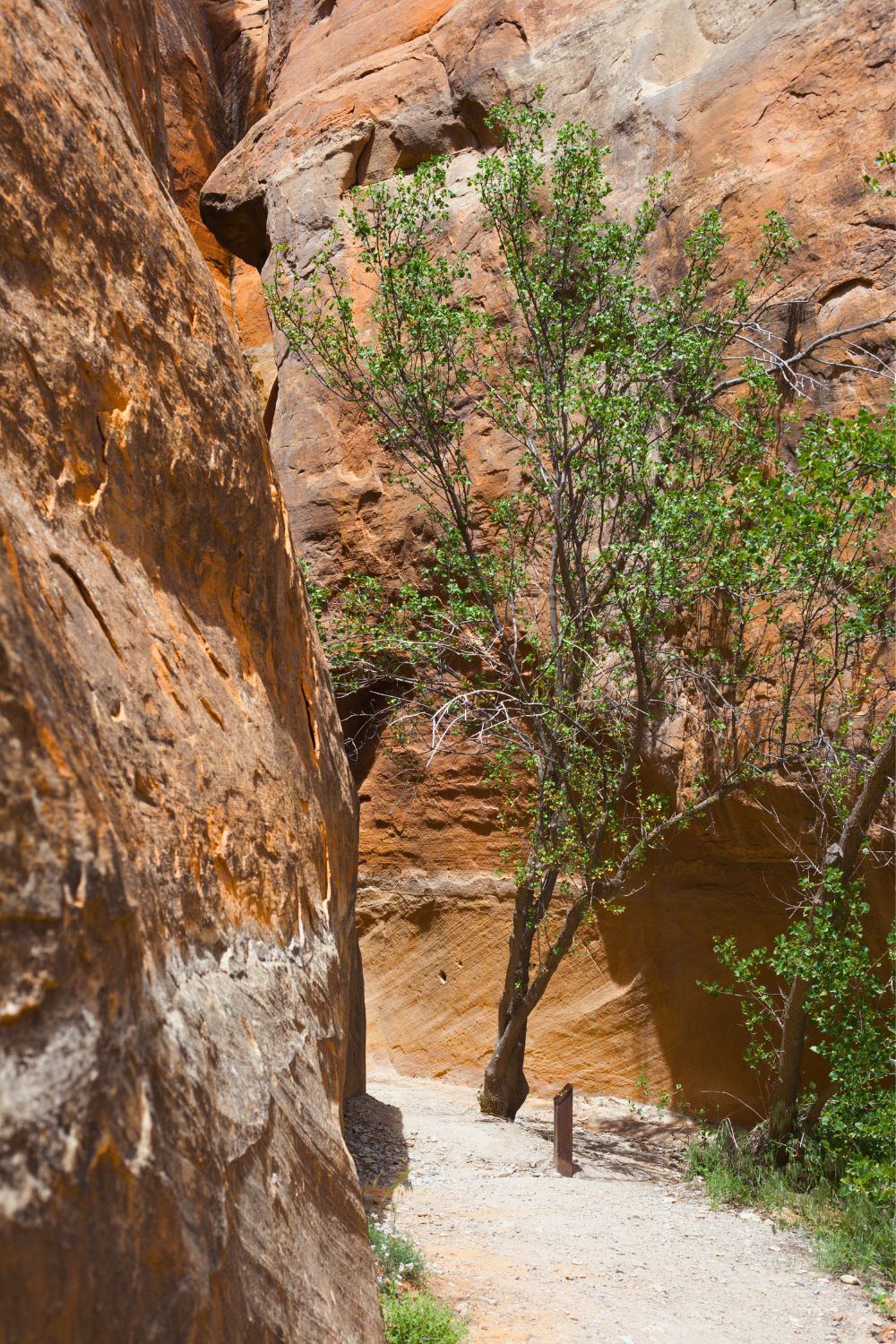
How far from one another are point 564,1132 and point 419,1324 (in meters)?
2.82

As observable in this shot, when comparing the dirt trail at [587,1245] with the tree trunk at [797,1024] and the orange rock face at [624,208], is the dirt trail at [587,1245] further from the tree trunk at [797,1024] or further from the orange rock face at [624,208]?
the orange rock face at [624,208]

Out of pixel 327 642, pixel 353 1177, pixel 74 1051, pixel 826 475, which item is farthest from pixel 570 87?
pixel 74 1051

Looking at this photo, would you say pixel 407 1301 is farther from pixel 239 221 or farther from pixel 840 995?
pixel 239 221

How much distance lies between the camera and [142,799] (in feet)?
8.28

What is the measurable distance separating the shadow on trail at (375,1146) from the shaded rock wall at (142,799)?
2403mm

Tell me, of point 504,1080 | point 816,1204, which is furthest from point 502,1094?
point 816,1204

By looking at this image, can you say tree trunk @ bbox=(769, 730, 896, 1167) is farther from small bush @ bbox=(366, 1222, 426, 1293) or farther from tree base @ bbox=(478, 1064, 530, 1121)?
small bush @ bbox=(366, 1222, 426, 1293)

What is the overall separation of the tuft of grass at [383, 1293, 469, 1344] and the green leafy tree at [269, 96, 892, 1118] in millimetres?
3671

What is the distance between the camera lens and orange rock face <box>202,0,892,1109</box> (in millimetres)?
8617

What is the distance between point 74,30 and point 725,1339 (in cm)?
539

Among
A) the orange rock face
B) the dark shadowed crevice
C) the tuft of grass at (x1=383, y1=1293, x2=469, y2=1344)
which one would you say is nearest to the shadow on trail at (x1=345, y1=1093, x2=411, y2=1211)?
the tuft of grass at (x1=383, y1=1293, x2=469, y2=1344)

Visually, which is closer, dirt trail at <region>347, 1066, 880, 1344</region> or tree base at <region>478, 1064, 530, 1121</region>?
dirt trail at <region>347, 1066, 880, 1344</region>

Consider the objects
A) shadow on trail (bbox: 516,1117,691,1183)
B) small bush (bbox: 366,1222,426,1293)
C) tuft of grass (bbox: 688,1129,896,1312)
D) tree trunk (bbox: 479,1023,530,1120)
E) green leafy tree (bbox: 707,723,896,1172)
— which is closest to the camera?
small bush (bbox: 366,1222,426,1293)

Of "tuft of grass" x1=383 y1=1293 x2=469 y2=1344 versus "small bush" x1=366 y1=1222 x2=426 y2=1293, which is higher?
"tuft of grass" x1=383 y1=1293 x2=469 y2=1344
